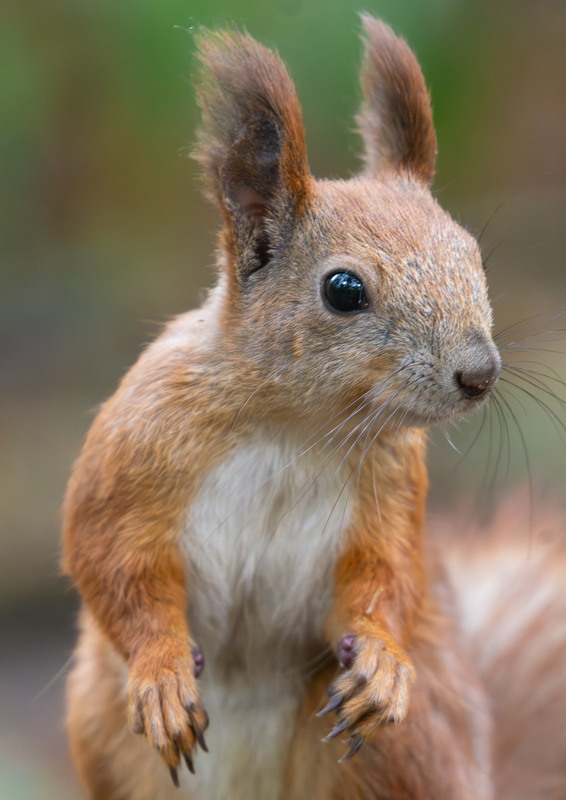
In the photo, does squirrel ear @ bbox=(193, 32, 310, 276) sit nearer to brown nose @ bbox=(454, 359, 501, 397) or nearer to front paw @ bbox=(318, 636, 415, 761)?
brown nose @ bbox=(454, 359, 501, 397)

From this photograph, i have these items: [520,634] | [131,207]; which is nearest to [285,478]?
[520,634]

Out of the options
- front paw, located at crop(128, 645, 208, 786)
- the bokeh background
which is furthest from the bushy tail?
front paw, located at crop(128, 645, 208, 786)

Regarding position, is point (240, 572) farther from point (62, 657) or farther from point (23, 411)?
point (23, 411)

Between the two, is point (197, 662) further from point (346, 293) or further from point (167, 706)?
point (346, 293)

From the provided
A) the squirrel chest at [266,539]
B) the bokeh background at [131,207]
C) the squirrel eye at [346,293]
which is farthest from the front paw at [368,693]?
the bokeh background at [131,207]

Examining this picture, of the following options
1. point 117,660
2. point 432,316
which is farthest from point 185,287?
point 432,316

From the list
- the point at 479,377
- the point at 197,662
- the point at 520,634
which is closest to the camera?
the point at 479,377
